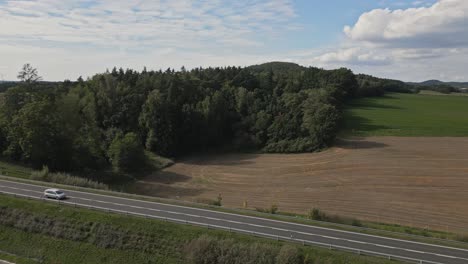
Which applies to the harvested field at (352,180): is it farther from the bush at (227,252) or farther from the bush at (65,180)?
the bush at (227,252)

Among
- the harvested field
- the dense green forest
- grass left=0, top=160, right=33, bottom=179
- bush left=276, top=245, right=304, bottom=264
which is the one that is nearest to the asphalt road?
bush left=276, top=245, right=304, bottom=264

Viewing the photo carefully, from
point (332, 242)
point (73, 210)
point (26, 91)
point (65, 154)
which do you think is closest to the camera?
point (332, 242)

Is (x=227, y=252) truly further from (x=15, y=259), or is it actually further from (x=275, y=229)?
(x=15, y=259)

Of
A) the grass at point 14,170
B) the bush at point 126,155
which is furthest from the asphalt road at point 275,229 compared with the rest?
the bush at point 126,155

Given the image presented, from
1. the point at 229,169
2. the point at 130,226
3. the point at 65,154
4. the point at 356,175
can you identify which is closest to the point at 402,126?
the point at 356,175

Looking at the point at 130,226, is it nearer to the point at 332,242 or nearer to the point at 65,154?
the point at 332,242

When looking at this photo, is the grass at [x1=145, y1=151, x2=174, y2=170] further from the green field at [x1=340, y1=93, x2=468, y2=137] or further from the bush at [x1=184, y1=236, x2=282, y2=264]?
the bush at [x1=184, y1=236, x2=282, y2=264]

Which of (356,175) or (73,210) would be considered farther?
(356,175)

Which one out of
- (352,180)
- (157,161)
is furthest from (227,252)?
(157,161)
